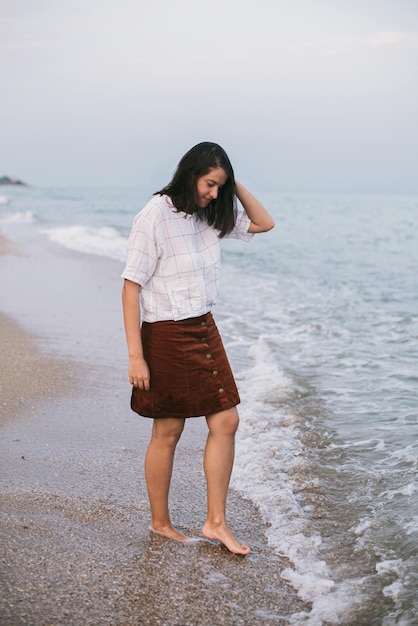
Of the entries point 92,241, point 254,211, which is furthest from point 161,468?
point 92,241

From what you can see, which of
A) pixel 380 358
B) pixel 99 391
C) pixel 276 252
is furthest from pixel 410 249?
Result: pixel 99 391

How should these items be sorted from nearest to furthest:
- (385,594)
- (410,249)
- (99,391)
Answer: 1. (385,594)
2. (99,391)
3. (410,249)

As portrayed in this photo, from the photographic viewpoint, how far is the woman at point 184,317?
11.1 ft

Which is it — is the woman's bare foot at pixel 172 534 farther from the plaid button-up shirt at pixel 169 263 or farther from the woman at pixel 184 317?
the plaid button-up shirt at pixel 169 263

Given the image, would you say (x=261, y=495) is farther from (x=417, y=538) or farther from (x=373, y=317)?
(x=373, y=317)

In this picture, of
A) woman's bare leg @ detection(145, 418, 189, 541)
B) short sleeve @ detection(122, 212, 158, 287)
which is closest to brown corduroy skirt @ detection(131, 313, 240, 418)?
woman's bare leg @ detection(145, 418, 189, 541)

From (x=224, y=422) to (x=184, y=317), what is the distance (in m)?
0.54

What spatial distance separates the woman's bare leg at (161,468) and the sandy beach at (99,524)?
82 millimetres

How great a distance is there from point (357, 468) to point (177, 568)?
197cm

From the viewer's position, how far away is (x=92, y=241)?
21812 mm

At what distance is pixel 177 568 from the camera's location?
3.34m

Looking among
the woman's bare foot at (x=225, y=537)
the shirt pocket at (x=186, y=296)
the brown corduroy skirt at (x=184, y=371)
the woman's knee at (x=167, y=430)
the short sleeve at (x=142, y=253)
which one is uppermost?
the short sleeve at (x=142, y=253)

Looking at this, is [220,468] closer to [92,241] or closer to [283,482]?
[283,482]

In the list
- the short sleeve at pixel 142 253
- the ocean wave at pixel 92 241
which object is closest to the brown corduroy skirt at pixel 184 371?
the short sleeve at pixel 142 253
